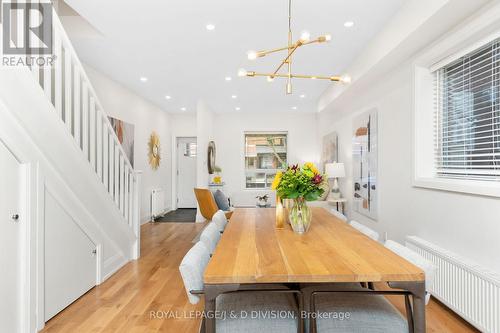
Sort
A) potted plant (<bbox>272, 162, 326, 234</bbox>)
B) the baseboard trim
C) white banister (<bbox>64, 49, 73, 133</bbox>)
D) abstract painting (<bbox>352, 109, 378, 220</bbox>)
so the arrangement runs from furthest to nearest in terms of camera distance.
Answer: abstract painting (<bbox>352, 109, 378, 220</bbox>) < the baseboard trim < white banister (<bbox>64, 49, 73, 133</bbox>) < potted plant (<bbox>272, 162, 326, 234</bbox>)

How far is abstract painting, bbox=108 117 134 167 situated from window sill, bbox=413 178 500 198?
4381 mm

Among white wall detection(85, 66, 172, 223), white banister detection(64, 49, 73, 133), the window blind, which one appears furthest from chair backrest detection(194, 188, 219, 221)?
the window blind

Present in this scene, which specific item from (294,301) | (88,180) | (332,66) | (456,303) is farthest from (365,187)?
(88,180)

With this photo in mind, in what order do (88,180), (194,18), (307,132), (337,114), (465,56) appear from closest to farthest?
(465,56), (88,180), (194,18), (337,114), (307,132)

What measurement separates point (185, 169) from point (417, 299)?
271 inches

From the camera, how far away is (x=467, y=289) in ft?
6.49

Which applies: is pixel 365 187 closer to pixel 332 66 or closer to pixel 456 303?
pixel 332 66

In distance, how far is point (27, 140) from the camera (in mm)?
1915

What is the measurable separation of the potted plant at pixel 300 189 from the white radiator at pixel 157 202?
15.4 ft

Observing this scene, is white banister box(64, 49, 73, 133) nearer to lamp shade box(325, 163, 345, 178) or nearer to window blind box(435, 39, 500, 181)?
window blind box(435, 39, 500, 181)

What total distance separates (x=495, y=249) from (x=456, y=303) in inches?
20.5

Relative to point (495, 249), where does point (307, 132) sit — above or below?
above

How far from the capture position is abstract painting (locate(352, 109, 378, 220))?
3.72 m

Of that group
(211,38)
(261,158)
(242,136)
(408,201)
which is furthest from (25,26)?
(261,158)
